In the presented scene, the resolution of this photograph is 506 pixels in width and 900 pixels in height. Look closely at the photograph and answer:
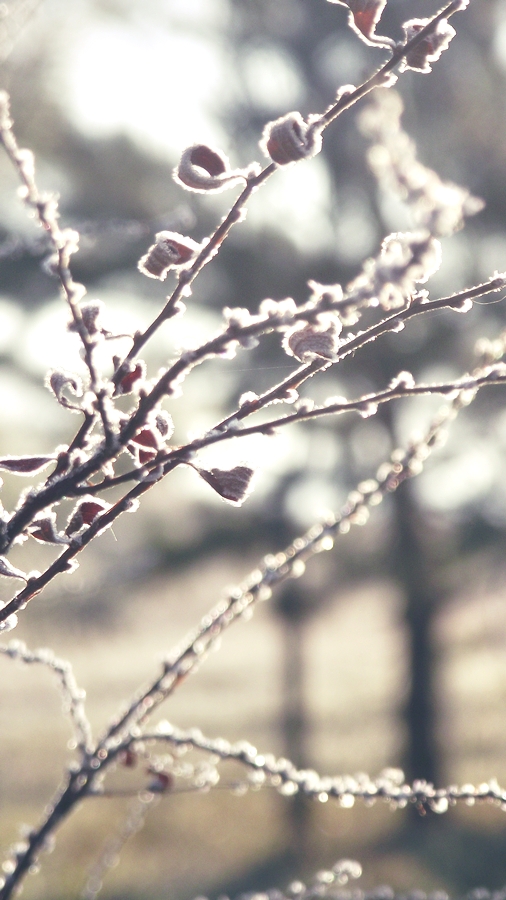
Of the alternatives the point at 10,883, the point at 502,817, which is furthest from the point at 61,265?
the point at 502,817

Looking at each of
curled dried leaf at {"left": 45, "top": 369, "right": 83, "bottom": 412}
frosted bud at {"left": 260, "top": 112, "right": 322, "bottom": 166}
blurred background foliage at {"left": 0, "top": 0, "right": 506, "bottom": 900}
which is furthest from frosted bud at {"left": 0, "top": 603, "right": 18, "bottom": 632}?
blurred background foliage at {"left": 0, "top": 0, "right": 506, "bottom": 900}

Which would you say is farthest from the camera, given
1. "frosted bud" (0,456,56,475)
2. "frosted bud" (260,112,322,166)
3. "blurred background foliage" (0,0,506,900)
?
"blurred background foliage" (0,0,506,900)

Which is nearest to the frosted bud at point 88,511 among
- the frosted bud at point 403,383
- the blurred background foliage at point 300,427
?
the frosted bud at point 403,383

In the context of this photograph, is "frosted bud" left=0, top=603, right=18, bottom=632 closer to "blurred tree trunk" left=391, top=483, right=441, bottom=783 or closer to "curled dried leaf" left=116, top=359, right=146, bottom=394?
"curled dried leaf" left=116, top=359, right=146, bottom=394

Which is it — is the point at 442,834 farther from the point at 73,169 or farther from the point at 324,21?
the point at 324,21

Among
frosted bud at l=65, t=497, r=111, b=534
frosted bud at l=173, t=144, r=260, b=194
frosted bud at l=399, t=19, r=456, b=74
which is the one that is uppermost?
frosted bud at l=399, t=19, r=456, b=74

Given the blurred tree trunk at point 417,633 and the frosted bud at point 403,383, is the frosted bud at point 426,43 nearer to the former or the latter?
the frosted bud at point 403,383

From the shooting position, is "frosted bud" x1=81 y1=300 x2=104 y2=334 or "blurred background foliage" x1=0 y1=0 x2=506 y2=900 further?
"blurred background foliage" x1=0 y1=0 x2=506 y2=900
